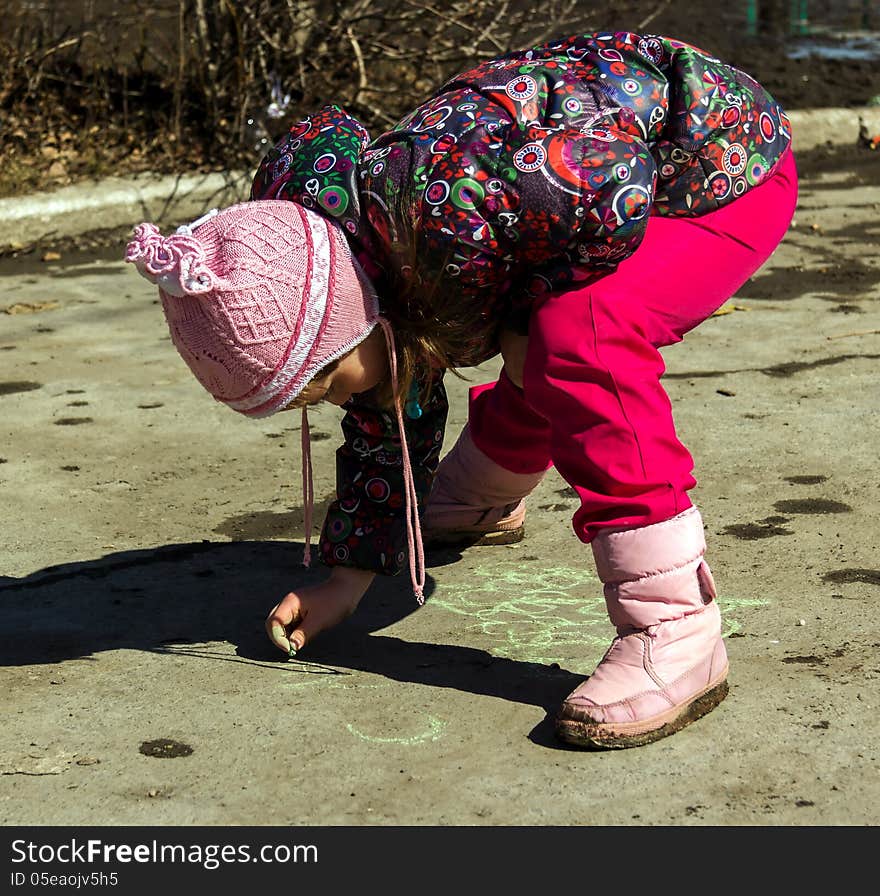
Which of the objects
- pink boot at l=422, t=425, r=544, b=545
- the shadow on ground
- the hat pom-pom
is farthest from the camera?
pink boot at l=422, t=425, r=544, b=545

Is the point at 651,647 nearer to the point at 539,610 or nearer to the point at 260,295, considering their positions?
the point at 539,610

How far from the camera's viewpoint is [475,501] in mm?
2891

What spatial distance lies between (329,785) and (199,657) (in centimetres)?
50

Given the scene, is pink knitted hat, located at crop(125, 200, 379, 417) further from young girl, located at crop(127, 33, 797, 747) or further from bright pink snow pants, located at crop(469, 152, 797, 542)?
bright pink snow pants, located at crop(469, 152, 797, 542)

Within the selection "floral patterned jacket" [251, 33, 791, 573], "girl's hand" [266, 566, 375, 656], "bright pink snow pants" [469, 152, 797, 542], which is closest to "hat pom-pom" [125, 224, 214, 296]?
"floral patterned jacket" [251, 33, 791, 573]

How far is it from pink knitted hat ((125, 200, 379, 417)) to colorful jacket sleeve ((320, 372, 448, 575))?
360mm

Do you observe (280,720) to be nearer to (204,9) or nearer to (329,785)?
(329,785)

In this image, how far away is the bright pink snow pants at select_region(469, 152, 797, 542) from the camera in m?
2.15

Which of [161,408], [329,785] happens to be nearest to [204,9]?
[161,408]

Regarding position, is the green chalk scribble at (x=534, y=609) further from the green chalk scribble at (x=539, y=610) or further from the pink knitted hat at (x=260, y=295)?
the pink knitted hat at (x=260, y=295)

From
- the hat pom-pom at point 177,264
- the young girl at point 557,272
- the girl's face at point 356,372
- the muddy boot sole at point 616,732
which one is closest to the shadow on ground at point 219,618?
the muddy boot sole at point 616,732

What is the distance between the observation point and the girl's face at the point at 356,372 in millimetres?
2234
